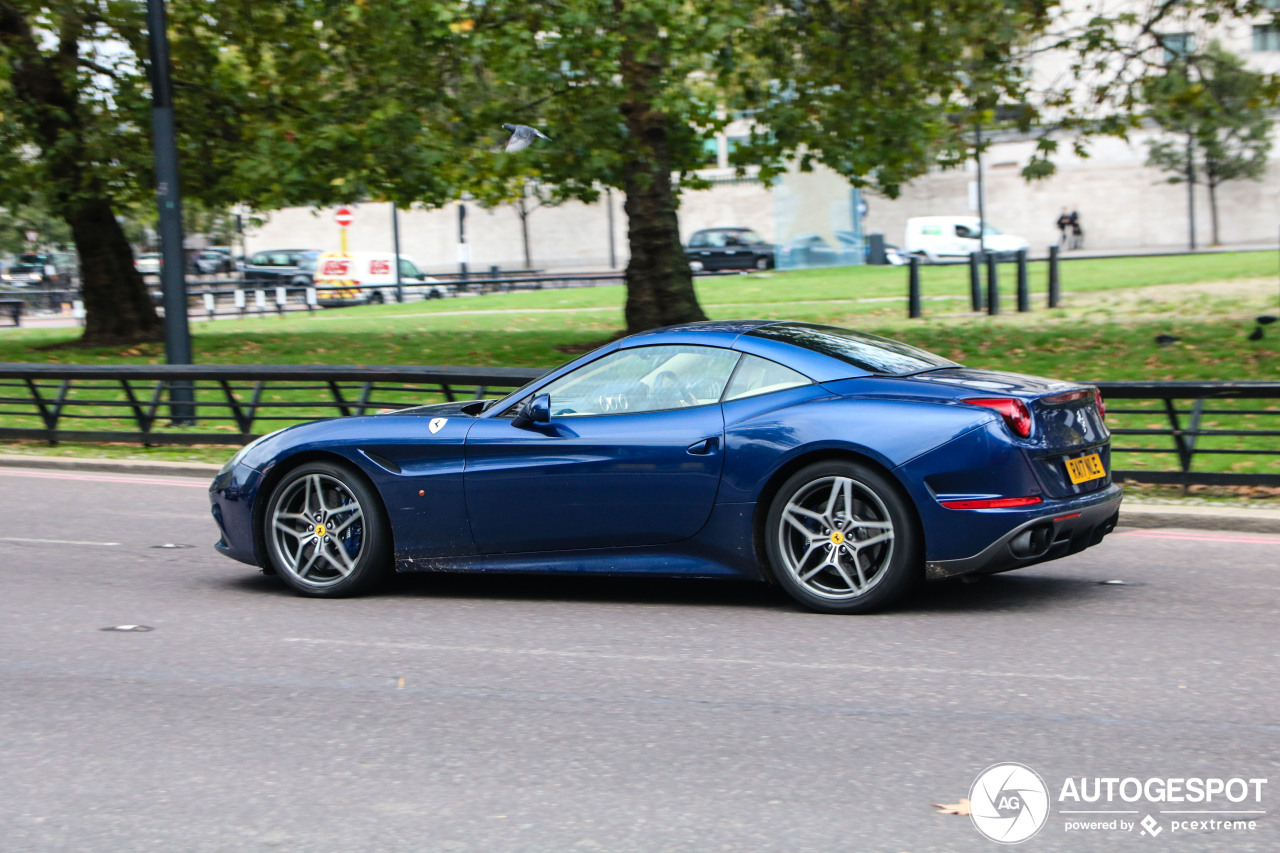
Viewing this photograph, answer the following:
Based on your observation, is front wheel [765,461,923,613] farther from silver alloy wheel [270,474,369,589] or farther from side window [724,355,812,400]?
silver alloy wheel [270,474,369,589]

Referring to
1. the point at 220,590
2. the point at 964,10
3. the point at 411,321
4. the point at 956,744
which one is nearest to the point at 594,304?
the point at 411,321

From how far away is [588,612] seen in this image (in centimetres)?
673

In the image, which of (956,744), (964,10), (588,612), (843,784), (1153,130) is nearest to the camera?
(843,784)

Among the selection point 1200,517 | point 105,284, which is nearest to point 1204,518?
point 1200,517

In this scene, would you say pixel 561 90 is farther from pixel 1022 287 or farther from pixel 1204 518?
pixel 1204 518

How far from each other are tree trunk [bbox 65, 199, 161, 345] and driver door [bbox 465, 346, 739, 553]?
18.3 metres

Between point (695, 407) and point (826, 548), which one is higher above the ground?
point (695, 407)

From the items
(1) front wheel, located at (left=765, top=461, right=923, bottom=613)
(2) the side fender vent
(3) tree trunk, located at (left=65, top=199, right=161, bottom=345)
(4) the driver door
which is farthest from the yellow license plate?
(3) tree trunk, located at (left=65, top=199, right=161, bottom=345)

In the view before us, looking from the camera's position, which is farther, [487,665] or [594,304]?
[594,304]

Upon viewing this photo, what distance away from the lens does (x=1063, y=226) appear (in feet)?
196

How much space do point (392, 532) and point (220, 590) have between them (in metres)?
1.16

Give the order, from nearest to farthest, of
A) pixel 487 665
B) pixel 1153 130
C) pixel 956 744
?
pixel 956 744, pixel 487 665, pixel 1153 130

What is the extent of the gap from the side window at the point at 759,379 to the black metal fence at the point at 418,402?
403 centimetres

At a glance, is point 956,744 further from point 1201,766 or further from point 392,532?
point 392,532
